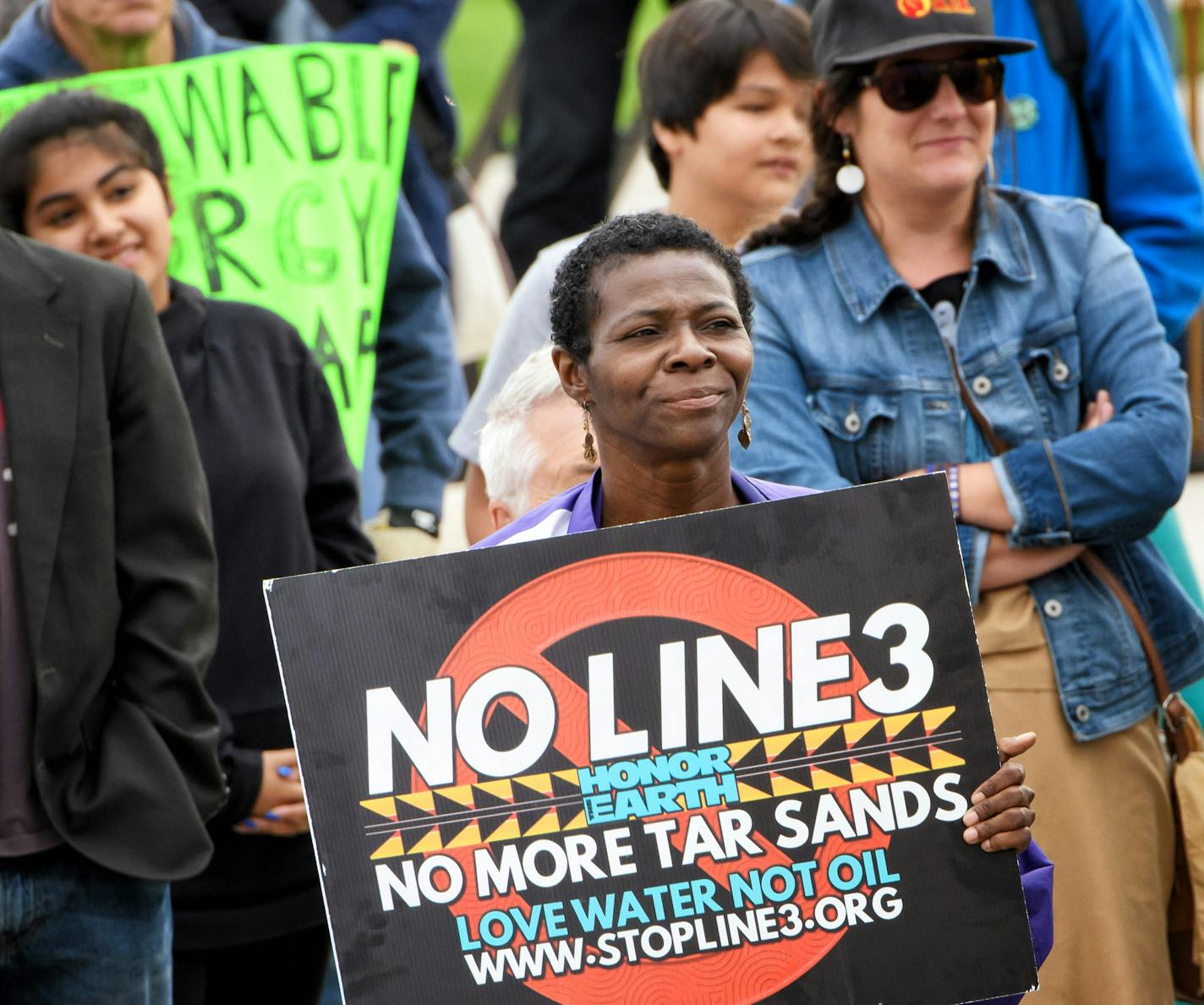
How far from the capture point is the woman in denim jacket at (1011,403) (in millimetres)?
3416

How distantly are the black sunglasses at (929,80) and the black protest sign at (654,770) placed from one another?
4.75 ft

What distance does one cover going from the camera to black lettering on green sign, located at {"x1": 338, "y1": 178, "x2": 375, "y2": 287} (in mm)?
4438

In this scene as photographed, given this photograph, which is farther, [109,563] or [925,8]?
[925,8]

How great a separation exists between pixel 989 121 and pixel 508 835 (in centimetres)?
188

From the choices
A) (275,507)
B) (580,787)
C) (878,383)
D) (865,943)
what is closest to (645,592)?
(580,787)

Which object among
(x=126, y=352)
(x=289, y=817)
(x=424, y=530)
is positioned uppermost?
(x=126, y=352)

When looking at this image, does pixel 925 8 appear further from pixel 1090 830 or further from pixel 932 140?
pixel 1090 830

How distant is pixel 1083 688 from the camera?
11.2 ft

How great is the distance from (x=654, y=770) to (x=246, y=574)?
1592mm

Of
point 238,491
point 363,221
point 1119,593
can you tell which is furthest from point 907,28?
point 238,491

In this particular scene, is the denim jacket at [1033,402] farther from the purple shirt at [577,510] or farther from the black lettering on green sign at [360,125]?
the black lettering on green sign at [360,125]

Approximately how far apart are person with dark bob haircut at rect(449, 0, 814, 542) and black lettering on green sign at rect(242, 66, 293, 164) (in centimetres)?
63

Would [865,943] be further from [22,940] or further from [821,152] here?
[821,152]

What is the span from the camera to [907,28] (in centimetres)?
360
